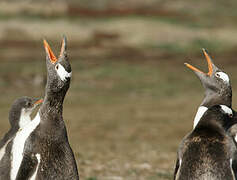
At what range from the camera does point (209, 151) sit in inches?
207

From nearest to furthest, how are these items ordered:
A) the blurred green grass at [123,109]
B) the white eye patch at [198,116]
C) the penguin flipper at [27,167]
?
1. the penguin flipper at [27,167]
2. the white eye patch at [198,116]
3. the blurred green grass at [123,109]

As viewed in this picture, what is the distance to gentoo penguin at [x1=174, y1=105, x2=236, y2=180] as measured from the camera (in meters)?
5.18

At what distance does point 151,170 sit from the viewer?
31.6 ft

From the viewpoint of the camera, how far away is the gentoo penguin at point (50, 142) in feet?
16.2

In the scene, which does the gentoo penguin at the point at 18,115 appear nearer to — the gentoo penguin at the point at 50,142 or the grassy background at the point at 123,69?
the gentoo penguin at the point at 50,142

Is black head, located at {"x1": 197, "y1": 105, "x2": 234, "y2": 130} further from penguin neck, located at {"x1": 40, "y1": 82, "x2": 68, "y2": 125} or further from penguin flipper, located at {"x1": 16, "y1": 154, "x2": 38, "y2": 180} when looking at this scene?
penguin flipper, located at {"x1": 16, "y1": 154, "x2": 38, "y2": 180}

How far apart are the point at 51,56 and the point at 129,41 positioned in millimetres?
36712

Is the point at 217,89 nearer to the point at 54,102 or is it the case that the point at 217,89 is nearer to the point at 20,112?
the point at 54,102

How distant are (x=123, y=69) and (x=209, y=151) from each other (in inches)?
900

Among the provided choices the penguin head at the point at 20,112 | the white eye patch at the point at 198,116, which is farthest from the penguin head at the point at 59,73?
the penguin head at the point at 20,112

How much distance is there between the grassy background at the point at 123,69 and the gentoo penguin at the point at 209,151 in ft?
11.2

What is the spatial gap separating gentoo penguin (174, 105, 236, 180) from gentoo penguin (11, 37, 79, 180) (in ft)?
4.20

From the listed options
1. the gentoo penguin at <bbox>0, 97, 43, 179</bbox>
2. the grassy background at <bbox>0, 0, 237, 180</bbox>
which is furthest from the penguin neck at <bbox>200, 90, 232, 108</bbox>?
the gentoo penguin at <bbox>0, 97, 43, 179</bbox>

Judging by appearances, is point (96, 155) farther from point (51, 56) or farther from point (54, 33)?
point (54, 33)
